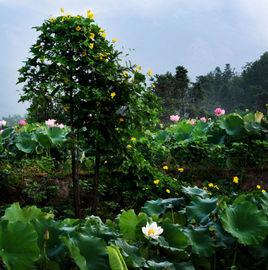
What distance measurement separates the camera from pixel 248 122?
Answer: 6.42 m

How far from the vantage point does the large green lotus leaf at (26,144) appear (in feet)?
19.8

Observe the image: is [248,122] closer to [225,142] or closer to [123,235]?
[225,142]

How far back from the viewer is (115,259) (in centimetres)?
184

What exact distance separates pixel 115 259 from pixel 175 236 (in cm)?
57

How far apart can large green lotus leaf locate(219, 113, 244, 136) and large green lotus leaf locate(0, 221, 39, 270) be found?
4885 millimetres

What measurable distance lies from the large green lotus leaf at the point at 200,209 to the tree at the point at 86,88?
66.4 inches

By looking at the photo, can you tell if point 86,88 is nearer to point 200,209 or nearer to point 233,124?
point 200,209

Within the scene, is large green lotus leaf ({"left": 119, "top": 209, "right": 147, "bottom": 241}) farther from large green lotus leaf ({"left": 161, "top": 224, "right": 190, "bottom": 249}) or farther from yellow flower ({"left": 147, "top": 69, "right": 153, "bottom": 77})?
yellow flower ({"left": 147, "top": 69, "right": 153, "bottom": 77})

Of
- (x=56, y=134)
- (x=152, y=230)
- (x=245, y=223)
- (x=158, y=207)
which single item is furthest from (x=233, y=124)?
(x=152, y=230)

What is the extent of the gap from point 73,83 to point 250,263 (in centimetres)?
225

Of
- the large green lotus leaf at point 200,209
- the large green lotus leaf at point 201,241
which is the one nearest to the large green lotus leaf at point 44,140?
the large green lotus leaf at point 200,209

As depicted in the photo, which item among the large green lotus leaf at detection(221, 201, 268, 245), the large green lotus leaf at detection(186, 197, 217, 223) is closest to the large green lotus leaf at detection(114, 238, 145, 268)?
the large green lotus leaf at detection(221, 201, 268, 245)

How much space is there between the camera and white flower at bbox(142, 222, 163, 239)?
7.18 feet

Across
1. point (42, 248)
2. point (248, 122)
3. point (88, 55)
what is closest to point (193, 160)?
point (248, 122)
